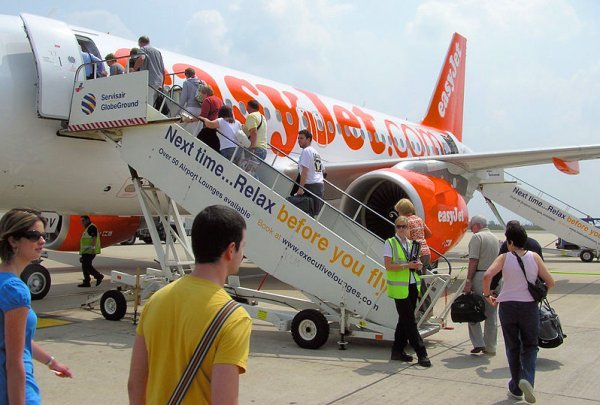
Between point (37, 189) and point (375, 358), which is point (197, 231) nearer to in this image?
point (375, 358)

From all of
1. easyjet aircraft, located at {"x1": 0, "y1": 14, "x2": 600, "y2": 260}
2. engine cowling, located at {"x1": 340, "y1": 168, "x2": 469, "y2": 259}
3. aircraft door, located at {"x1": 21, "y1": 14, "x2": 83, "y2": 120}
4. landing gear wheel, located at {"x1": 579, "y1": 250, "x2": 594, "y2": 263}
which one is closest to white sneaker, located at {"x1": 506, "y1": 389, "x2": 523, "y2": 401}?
engine cowling, located at {"x1": 340, "y1": 168, "x2": 469, "y2": 259}

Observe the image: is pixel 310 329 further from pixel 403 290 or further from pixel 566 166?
pixel 566 166

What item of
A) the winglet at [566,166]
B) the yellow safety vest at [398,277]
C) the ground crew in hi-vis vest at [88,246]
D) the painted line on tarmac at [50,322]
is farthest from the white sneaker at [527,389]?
the winglet at [566,166]

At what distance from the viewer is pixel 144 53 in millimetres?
6594

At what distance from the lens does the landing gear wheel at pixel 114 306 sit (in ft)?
21.4

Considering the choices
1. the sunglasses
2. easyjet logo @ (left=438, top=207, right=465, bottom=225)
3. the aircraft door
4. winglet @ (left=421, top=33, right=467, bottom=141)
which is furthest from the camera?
winglet @ (left=421, top=33, right=467, bottom=141)

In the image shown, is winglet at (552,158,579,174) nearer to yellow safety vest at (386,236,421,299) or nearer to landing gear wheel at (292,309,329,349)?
yellow safety vest at (386,236,421,299)

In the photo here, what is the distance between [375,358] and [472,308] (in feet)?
2.95

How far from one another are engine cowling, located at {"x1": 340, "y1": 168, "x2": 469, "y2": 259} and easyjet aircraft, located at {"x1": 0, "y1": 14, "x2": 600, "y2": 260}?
0.05 ft

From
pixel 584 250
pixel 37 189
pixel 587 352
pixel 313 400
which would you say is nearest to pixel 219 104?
pixel 37 189

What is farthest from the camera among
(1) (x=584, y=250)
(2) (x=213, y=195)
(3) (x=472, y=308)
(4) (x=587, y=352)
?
(1) (x=584, y=250)

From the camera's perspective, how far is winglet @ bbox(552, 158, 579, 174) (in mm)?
10909

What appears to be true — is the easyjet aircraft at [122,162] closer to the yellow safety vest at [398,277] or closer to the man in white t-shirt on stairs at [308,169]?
the man in white t-shirt on stairs at [308,169]

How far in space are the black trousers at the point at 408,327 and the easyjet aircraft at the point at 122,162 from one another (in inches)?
112
